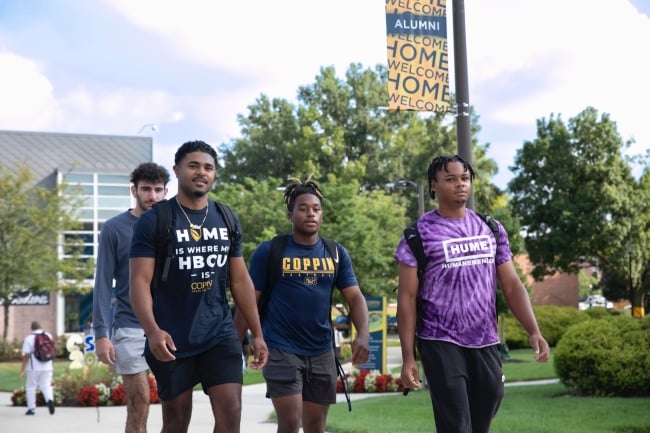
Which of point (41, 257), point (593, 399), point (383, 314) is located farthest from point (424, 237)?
point (41, 257)

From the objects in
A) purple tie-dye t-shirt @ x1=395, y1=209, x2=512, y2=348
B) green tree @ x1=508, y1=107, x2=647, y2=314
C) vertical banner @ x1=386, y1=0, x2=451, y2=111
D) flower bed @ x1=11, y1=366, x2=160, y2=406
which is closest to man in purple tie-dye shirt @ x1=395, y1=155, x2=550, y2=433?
purple tie-dye t-shirt @ x1=395, y1=209, x2=512, y2=348

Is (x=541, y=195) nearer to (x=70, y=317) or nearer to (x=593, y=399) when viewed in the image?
(x=70, y=317)

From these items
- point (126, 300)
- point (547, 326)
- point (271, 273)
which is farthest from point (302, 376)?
point (547, 326)

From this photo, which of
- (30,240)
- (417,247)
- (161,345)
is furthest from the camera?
(30,240)

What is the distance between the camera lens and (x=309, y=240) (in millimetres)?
6832

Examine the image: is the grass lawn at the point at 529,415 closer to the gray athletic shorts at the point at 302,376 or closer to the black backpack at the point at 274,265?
Answer: the gray athletic shorts at the point at 302,376

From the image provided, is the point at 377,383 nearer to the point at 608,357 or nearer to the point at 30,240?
the point at 608,357

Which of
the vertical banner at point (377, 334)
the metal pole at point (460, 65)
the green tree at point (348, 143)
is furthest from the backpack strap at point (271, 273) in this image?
the green tree at point (348, 143)

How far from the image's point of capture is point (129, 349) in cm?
709

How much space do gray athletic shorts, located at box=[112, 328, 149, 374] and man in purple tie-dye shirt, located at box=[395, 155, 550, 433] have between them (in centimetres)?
235

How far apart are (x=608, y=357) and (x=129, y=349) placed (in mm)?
9467

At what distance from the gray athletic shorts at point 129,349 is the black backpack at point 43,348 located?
445 inches

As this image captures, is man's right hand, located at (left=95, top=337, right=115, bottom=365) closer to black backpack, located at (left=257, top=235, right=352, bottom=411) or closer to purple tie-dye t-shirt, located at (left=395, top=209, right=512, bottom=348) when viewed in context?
black backpack, located at (left=257, top=235, right=352, bottom=411)

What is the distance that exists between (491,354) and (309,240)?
5.69 ft
